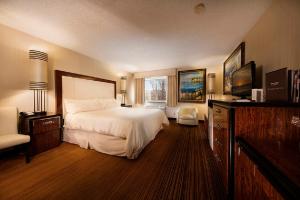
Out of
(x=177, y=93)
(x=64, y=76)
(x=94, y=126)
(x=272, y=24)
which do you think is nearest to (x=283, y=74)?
(x=272, y=24)

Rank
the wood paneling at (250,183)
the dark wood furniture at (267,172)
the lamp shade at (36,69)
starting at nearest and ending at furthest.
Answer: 1. the dark wood furniture at (267,172)
2. the wood paneling at (250,183)
3. the lamp shade at (36,69)

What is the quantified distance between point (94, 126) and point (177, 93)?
13.3 feet

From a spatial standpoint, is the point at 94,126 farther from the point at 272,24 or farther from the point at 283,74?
the point at 272,24

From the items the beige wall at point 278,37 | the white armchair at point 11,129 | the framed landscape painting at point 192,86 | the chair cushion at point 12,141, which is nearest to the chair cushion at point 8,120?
the white armchair at point 11,129

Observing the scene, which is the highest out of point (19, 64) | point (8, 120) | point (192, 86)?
point (19, 64)

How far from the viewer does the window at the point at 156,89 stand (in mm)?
5977

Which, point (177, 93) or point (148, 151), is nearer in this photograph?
point (148, 151)

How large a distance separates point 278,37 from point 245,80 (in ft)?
2.22

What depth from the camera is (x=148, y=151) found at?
2521 mm

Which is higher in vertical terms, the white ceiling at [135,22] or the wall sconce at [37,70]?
the white ceiling at [135,22]

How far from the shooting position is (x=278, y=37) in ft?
5.13

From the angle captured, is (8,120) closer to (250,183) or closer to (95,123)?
(95,123)

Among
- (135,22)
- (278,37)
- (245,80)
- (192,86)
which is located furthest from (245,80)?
(192,86)

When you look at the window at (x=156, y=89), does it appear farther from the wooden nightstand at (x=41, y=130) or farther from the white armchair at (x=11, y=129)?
the white armchair at (x=11, y=129)
